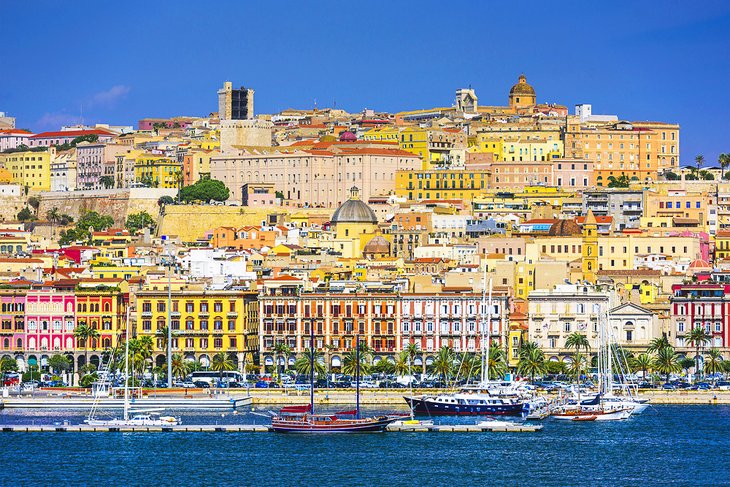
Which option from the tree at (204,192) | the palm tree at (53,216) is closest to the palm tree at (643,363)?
the tree at (204,192)

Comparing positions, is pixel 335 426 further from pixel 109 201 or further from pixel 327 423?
pixel 109 201

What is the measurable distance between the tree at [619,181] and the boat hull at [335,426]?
219ft

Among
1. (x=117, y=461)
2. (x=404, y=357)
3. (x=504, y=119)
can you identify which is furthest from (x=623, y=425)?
(x=504, y=119)

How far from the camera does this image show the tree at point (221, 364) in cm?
9030

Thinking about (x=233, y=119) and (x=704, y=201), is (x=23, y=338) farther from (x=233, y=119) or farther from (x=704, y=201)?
(x=233, y=119)

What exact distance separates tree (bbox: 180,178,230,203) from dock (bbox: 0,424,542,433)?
70395 mm

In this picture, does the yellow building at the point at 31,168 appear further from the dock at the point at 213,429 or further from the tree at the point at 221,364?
the dock at the point at 213,429

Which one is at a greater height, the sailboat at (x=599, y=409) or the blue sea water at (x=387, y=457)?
the sailboat at (x=599, y=409)

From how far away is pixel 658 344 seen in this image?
89625 millimetres

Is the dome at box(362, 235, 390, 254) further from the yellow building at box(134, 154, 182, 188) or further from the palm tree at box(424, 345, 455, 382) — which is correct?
the yellow building at box(134, 154, 182, 188)

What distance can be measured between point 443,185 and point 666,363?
187 feet

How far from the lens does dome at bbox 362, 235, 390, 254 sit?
11606cm

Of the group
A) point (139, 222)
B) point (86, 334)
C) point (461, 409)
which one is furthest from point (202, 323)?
point (139, 222)

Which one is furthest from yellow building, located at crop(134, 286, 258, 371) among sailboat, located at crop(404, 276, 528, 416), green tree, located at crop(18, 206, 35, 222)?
green tree, located at crop(18, 206, 35, 222)
